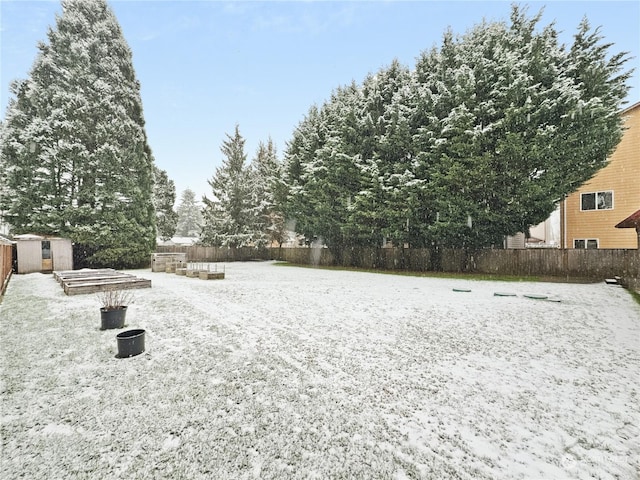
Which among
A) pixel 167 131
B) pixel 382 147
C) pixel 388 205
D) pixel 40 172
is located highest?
pixel 167 131

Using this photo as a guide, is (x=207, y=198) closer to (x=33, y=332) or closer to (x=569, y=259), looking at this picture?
(x=33, y=332)

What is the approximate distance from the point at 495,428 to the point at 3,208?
24.7 meters

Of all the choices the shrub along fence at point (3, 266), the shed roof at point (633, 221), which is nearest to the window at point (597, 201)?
the shed roof at point (633, 221)

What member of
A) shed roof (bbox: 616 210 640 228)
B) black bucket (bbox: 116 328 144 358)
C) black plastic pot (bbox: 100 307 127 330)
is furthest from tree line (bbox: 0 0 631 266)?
black bucket (bbox: 116 328 144 358)

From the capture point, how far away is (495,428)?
2711 mm

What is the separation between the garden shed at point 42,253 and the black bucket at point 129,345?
1638 centimetres

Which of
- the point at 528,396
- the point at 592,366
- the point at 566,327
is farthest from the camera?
the point at 566,327

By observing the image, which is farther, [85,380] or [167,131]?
[167,131]

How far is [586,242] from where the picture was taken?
55.1ft

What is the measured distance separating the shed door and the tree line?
127 cm

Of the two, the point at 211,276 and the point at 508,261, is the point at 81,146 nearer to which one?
the point at 211,276

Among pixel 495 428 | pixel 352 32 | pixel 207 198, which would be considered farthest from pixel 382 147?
pixel 207 198

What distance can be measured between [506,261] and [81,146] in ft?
82.4

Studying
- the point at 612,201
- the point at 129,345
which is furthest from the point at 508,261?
the point at 129,345
